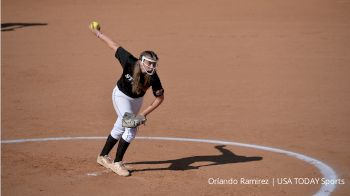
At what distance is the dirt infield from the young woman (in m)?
0.37

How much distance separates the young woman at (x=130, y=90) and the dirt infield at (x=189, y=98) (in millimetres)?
367

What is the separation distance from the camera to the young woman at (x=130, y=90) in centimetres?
839

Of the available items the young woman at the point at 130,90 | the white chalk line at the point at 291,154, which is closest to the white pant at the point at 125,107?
the young woman at the point at 130,90

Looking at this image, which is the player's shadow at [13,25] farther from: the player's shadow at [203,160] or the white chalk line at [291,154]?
the player's shadow at [203,160]

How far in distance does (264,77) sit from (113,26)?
11724mm

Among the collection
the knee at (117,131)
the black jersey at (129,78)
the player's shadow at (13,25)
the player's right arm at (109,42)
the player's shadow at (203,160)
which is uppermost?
the player's shadow at (13,25)

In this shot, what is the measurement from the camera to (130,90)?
8602mm

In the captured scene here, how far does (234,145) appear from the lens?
34.6ft

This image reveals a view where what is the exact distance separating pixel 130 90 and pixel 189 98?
616 centimetres

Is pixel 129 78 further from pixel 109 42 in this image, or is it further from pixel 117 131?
pixel 117 131

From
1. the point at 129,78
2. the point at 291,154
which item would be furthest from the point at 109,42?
the point at 291,154

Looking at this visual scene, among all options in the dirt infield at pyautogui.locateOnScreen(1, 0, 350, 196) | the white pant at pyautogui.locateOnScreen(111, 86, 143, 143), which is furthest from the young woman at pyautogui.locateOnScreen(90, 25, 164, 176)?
the dirt infield at pyautogui.locateOnScreen(1, 0, 350, 196)

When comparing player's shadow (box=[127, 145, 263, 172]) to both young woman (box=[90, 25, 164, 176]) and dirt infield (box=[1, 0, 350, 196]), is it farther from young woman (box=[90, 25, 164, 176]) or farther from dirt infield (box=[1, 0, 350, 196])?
young woman (box=[90, 25, 164, 176])

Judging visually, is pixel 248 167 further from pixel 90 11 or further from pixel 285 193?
pixel 90 11
